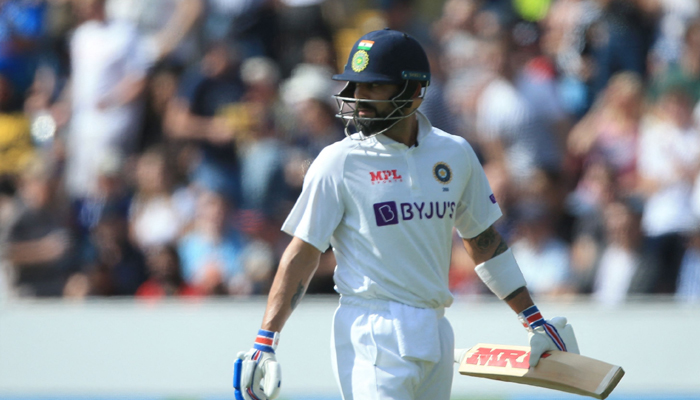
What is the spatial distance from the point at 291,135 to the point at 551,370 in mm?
4361

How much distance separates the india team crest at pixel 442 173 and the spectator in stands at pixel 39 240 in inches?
185

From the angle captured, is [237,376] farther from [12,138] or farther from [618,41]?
[12,138]

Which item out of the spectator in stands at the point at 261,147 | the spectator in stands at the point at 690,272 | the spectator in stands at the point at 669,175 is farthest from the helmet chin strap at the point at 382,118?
the spectator in stands at the point at 261,147

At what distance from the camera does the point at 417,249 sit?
11.5ft

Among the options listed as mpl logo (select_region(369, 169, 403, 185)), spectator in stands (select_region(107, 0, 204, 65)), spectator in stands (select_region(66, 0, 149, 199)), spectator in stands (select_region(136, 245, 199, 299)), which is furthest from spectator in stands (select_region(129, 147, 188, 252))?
mpl logo (select_region(369, 169, 403, 185))

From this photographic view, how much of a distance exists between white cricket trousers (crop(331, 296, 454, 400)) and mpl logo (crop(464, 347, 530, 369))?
0.46ft

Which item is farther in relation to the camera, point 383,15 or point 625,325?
point 383,15

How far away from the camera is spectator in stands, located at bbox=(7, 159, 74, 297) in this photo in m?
7.45

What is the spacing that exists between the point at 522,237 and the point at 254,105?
8.35 feet

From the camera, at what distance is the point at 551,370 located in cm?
347

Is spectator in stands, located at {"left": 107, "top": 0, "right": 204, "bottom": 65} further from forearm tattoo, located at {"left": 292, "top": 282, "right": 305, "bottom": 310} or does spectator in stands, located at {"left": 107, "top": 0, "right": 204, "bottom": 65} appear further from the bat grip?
the bat grip

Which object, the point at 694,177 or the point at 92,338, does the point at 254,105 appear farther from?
the point at 694,177

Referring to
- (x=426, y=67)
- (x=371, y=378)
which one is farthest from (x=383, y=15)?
(x=371, y=378)

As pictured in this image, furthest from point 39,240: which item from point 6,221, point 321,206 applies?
point 321,206
